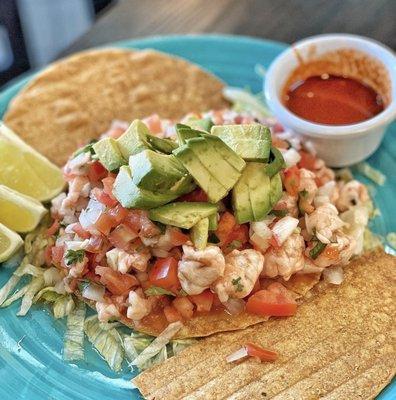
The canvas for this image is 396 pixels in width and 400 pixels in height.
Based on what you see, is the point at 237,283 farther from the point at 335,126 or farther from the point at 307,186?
the point at 335,126

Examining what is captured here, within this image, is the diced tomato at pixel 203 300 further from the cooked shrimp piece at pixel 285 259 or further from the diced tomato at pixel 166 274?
the cooked shrimp piece at pixel 285 259

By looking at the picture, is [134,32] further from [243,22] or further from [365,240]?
[365,240]

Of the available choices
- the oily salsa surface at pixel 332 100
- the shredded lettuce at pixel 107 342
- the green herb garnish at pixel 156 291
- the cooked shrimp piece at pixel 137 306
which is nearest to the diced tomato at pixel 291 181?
the oily salsa surface at pixel 332 100

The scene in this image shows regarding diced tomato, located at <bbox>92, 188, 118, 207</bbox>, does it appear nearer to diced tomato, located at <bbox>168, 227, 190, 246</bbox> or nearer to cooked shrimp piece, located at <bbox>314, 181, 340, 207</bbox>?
diced tomato, located at <bbox>168, 227, 190, 246</bbox>

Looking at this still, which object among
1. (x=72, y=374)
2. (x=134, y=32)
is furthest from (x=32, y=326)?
(x=134, y=32)

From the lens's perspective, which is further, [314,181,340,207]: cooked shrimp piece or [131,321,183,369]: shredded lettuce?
[314,181,340,207]: cooked shrimp piece

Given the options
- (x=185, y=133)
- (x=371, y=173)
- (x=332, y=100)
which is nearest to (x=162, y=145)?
(x=185, y=133)

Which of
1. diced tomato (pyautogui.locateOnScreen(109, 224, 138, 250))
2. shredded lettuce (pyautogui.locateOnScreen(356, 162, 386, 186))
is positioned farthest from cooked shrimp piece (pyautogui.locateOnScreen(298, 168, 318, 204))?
diced tomato (pyautogui.locateOnScreen(109, 224, 138, 250))
